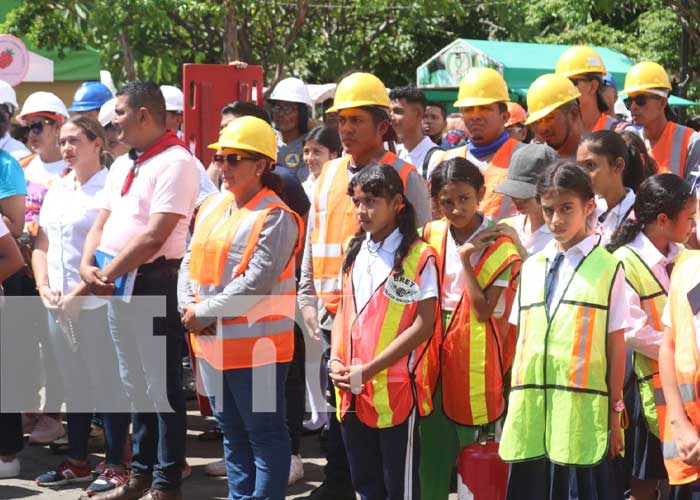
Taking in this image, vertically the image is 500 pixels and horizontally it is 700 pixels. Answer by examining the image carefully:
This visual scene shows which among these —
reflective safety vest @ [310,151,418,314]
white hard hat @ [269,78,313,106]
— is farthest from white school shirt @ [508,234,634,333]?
white hard hat @ [269,78,313,106]

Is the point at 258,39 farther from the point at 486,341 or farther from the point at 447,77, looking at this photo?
the point at 486,341

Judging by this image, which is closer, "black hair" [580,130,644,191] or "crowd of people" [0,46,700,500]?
"crowd of people" [0,46,700,500]

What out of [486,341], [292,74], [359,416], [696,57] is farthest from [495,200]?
[292,74]

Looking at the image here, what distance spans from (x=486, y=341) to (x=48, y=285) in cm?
293

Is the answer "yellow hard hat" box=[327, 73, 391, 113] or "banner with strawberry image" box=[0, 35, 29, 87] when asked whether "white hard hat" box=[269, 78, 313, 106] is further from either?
"banner with strawberry image" box=[0, 35, 29, 87]

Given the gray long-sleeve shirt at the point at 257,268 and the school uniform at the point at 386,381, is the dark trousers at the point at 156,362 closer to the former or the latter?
the gray long-sleeve shirt at the point at 257,268

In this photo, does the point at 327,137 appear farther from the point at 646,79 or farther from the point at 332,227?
the point at 646,79

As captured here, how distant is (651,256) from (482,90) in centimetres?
151

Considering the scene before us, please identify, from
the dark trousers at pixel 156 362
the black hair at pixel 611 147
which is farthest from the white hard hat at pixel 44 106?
the black hair at pixel 611 147

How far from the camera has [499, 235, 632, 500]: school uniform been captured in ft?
14.0

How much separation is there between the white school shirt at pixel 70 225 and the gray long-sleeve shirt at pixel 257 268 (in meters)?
1.46

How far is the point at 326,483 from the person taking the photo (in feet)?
19.2

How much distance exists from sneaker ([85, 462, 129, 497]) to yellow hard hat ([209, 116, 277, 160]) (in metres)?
1.94

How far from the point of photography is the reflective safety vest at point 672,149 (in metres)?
6.33
